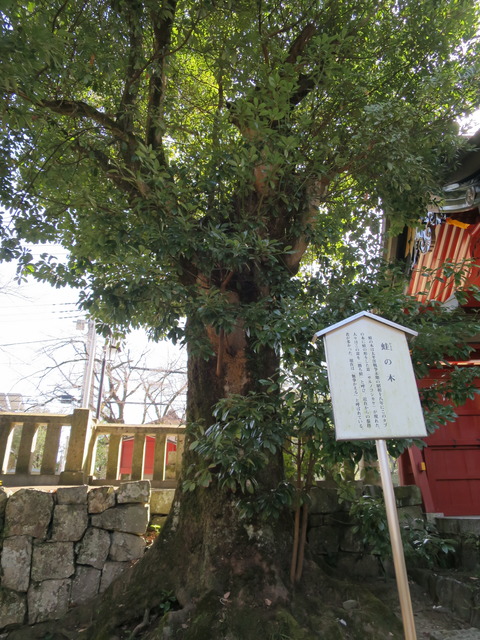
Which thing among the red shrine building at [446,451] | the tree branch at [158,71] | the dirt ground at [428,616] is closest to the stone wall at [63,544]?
the dirt ground at [428,616]

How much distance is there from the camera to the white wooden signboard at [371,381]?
102 inches

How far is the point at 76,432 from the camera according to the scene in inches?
229

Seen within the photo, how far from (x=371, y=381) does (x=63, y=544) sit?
13.5 feet

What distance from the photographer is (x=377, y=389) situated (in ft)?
8.87

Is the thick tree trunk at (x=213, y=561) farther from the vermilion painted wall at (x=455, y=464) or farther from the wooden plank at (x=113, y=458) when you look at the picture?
the vermilion painted wall at (x=455, y=464)

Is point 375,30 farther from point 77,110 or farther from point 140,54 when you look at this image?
point 77,110

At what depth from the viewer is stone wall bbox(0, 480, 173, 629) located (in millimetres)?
4617

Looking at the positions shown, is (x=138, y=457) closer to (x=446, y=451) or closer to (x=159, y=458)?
(x=159, y=458)

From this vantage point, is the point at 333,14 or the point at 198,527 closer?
the point at 198,527

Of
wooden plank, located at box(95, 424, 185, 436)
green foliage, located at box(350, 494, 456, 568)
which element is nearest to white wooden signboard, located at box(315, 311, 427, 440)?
green foliage, located at box(350, 494, 456, 568)

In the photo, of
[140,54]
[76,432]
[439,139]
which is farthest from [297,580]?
[140,54]

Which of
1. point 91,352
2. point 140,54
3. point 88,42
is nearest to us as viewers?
point 88,42

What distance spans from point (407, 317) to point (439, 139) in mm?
2771

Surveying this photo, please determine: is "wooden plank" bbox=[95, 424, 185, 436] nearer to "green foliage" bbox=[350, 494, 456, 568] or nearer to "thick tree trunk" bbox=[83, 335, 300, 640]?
"thick tree trunk" bbox=[83, 335, 300, 640]
